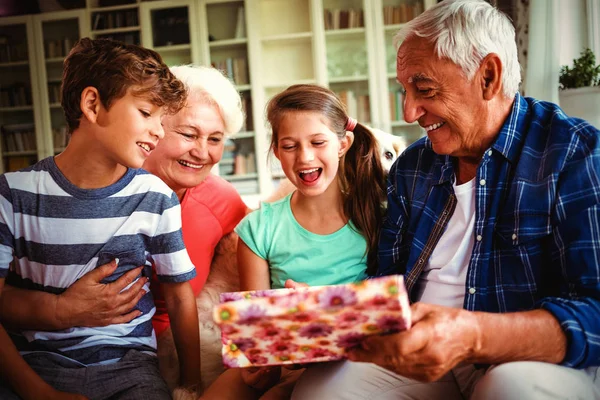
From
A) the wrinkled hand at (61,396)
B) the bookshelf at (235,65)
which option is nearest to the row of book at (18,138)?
the bookshelf at (235,65)

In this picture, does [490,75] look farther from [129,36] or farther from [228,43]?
[129,36]

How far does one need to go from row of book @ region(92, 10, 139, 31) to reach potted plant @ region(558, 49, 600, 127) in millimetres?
3962

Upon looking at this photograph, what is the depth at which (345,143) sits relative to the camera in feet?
5.49

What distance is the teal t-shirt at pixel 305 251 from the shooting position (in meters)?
A: 1.54

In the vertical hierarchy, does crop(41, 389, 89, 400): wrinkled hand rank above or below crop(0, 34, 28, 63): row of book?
below

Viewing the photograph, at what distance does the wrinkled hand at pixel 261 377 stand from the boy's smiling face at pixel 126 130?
0.55 metres

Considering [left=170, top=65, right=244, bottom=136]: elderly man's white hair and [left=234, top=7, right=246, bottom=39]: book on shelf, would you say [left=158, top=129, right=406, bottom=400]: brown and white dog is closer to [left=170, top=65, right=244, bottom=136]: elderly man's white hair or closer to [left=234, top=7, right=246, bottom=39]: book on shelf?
[left=170, top=65, right=244, bottom=136]: elderly man's white hair

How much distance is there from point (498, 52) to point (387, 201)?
0.49 m

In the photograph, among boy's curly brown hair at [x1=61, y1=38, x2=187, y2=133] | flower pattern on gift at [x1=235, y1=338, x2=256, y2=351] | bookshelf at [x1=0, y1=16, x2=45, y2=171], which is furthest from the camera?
bookshelf at [x1=0, y1=16, x2=45, y2=171]

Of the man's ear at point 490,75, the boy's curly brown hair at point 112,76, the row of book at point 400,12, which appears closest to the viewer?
the man's ear at point 490,75

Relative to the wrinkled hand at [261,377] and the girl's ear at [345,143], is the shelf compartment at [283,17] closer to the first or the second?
the girl's ear at [345,143]

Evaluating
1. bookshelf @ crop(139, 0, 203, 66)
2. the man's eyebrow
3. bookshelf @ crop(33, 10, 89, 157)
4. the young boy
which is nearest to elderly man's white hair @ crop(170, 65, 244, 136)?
the young boy

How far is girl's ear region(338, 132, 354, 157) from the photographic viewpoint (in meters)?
1.66

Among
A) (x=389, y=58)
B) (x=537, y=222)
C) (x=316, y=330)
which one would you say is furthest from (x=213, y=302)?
(x=389, y=58)
